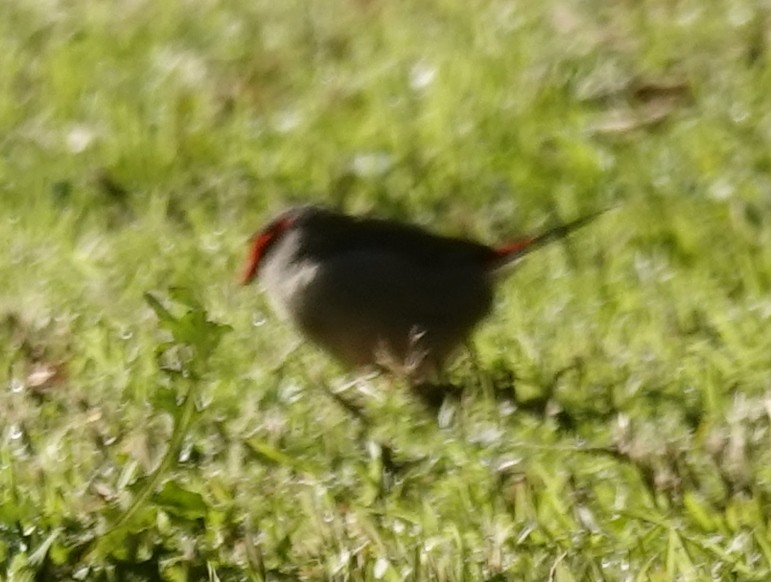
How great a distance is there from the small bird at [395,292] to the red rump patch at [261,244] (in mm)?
215

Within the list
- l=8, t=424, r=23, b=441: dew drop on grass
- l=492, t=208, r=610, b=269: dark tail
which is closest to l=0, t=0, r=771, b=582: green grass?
l=8, t=424, r=23, b=441: dew drop on grass

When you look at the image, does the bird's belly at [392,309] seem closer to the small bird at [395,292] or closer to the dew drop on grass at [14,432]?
the small bird at [395,292]

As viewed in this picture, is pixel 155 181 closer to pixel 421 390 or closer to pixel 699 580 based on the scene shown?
pixel 421 390

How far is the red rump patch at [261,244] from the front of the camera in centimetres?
460

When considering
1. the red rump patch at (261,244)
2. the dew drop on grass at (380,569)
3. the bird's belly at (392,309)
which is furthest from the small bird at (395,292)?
the dew drop on grass at (380,569)

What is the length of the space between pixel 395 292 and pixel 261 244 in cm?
48

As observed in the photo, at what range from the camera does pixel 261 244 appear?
4.61 meters

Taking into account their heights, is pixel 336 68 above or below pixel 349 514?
below

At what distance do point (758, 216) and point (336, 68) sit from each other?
1858 mm

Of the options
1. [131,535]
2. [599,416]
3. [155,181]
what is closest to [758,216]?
[599,416]

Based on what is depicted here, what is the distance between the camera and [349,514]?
3.48 metres

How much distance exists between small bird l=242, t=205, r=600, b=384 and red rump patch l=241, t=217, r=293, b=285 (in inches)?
8.4

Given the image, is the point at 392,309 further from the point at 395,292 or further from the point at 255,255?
the point at 255,255

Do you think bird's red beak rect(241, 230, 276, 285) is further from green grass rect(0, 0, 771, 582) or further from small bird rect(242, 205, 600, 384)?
small bird rect(242, 205, 600, 384)
